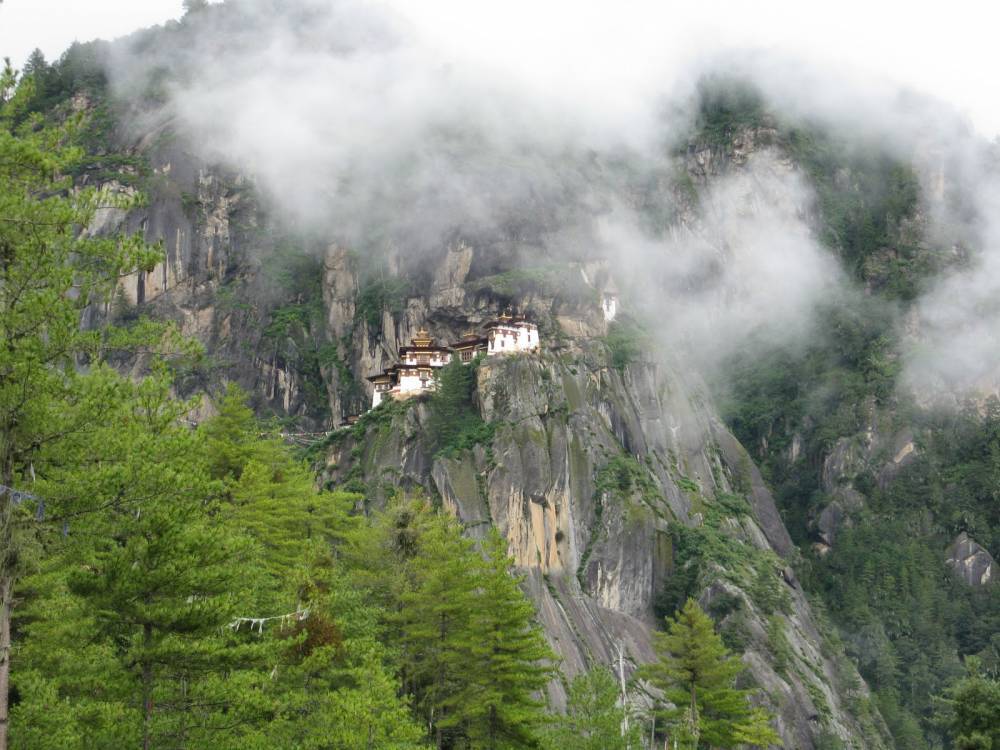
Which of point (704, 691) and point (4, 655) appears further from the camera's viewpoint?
point (704, 691)

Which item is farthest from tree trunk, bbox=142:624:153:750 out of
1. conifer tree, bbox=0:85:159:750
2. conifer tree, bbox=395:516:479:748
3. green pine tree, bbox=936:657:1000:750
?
green pine tree, bbox=936:657:1000:750

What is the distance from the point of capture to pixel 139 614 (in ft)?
59.1

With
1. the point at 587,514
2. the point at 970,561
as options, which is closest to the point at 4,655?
the point at 587,514

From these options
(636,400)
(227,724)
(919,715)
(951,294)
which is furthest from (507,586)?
(951,294)

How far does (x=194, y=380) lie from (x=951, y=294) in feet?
305

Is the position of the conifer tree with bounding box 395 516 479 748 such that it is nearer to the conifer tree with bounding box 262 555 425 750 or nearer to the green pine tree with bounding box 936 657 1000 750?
the conifer tree with bounding box 262 555 425 750

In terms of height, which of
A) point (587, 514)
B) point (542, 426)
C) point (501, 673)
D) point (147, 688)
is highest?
point (542, 426)

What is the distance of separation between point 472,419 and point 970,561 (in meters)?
56.5

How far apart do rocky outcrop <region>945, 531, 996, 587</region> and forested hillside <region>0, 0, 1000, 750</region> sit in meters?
0.48

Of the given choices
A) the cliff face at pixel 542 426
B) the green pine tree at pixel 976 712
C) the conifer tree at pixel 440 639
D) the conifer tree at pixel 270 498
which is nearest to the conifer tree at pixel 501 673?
the conifer tree at pixel 440 639

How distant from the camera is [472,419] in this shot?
76.4 m

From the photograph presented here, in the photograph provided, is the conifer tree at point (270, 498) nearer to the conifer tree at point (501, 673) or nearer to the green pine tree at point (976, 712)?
the conifer tree at point (501, 673)

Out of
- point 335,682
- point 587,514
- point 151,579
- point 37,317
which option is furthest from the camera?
point 587,514

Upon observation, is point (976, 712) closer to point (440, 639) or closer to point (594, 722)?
point (594, 722)
